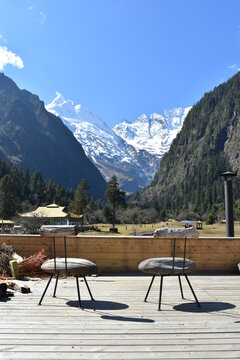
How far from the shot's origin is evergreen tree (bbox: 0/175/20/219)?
→ 6069cm

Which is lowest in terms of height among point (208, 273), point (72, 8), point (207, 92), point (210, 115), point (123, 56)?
point (208, 273)

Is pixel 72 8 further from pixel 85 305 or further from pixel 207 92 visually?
pixel 207 92

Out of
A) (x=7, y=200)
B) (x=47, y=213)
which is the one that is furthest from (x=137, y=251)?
(x=7, y=200)

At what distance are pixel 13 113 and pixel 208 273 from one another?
205716mm

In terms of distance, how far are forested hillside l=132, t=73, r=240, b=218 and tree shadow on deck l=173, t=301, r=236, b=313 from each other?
106368mm

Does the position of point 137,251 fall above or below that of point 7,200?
below

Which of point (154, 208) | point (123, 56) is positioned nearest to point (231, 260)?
point (123, 56)

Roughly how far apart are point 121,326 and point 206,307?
117 cm

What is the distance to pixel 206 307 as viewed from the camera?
11.7ft

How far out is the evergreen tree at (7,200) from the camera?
60688mm

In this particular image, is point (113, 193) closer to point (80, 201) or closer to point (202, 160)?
point (80, 201)

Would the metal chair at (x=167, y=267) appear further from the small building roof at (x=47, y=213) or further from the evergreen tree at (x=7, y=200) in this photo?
the evergreen tree at (x=7, y=200)

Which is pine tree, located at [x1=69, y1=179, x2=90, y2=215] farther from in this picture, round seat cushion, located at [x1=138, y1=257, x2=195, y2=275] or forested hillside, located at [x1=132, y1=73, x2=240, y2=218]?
round seat cushion, located at [x1=138, y1=257, x2=195, y2=275]

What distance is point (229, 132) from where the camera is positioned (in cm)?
15450
